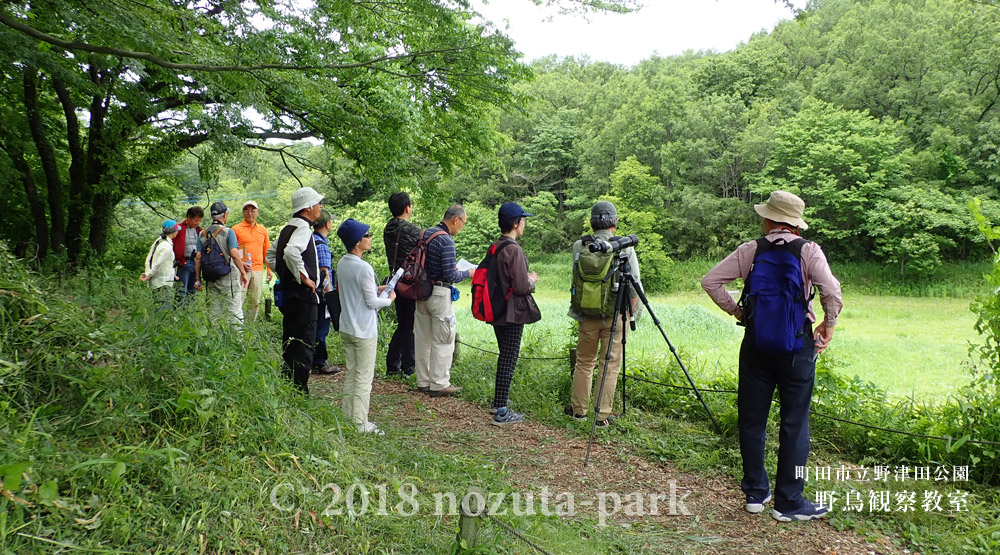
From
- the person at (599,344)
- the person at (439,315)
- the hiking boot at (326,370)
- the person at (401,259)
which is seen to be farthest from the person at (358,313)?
the hiking boot at (326,370)

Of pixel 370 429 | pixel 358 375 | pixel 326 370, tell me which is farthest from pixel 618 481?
pixel 326 370

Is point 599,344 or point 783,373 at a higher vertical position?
point 783,373

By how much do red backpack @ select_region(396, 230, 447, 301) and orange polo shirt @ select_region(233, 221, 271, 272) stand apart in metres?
2.60

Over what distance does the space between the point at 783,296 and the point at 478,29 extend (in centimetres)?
472

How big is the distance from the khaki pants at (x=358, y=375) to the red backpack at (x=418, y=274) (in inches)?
47.7

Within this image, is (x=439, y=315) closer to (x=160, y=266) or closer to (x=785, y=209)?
(x=785, y=209)

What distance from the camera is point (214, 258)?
22.5 feet

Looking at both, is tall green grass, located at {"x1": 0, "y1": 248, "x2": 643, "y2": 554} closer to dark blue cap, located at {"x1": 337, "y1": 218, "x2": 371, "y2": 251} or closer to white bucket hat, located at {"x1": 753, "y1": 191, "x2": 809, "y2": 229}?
dark blue cap, located at {"x1": 337, "y1": 218, "x2": 371, "y2": 251}

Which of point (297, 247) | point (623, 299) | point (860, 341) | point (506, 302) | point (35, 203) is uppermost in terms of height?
point (35, 203)

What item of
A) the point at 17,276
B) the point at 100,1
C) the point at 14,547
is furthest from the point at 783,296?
the point at 100,1

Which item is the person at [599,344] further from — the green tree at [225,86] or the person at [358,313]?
the green tree at [225,86]

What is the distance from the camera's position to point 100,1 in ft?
14.9

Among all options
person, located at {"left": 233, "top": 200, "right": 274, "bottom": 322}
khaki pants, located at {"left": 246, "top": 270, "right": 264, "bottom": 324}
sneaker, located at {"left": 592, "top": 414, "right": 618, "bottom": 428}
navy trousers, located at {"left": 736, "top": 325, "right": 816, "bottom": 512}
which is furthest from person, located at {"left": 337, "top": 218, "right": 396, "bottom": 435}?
khaki pants, located at {"left": 246, "top": 270, "right": 264, "bottom": 324}

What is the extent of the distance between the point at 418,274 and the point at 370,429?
165cm
